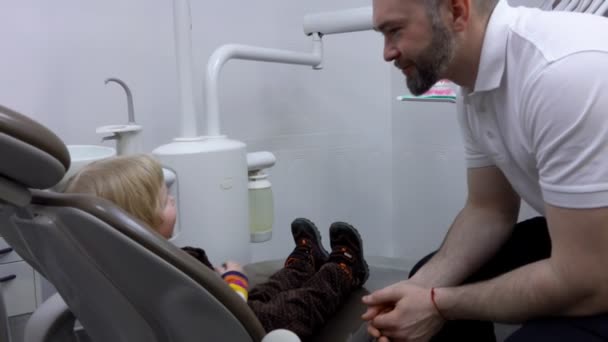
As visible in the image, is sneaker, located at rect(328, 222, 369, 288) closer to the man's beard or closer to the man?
the man

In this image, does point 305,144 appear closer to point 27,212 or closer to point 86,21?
point 86,21

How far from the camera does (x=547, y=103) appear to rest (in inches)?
32.4

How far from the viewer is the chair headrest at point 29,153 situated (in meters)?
0.49

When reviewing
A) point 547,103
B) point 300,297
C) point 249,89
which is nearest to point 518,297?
point 547,103

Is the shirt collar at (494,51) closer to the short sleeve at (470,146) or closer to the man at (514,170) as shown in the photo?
the man at (514,170)

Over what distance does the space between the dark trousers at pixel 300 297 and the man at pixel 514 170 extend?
0.84 feet

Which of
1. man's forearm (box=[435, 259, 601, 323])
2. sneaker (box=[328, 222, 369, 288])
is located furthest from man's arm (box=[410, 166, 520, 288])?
sneaker (box=[328, 222, 369, 288])

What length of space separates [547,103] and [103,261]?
65cm

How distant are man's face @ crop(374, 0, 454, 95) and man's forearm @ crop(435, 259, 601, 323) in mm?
382

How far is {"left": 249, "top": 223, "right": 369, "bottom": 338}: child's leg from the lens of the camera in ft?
4.02

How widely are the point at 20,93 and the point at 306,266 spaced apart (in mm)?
1016

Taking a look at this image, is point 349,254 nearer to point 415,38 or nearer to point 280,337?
point 415,38

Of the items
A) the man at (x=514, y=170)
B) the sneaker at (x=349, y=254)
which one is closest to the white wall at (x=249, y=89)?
the sneaker at (x=349, y=254)

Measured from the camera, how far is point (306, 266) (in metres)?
1.54
